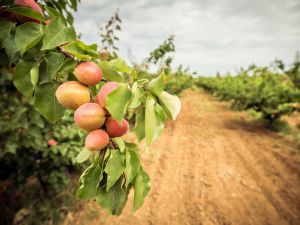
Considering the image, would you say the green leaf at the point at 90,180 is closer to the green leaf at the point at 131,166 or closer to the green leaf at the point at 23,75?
the green leaf at the point at 131,166

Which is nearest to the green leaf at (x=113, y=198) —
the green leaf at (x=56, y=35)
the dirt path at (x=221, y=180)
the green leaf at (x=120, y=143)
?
the green leaf at (x=120, y=143)

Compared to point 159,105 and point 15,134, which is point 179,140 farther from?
point 159,105

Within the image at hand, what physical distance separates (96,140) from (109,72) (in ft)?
0.78

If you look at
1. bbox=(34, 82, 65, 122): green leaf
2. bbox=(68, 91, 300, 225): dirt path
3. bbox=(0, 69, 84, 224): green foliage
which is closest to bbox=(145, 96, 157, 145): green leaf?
bbox=(34, 82, 65, 122): green leaf

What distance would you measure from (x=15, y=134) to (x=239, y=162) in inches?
158

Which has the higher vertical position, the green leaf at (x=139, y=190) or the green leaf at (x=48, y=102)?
the green leaf at (x=48, y=102)

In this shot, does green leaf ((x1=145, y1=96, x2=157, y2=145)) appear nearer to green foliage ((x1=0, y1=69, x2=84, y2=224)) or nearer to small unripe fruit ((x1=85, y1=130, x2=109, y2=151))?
small unripe fruit ((x1=85, y1=130, x2=109, y2=151))

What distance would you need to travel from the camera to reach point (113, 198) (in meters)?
0.72

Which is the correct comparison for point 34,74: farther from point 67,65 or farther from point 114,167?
point 114,167

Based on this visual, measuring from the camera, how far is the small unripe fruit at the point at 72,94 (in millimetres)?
722

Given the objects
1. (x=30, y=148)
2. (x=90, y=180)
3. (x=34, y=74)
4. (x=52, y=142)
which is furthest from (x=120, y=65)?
(x=30, y=148)

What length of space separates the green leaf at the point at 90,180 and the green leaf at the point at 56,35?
14.6 inches

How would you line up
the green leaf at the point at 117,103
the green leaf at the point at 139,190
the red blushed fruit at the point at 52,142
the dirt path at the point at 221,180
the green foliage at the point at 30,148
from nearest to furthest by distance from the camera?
the green leaf at the point at 117,103, the green leaf at the point at 139,190, the green foliage at the point at 30,148, the red blushed fruit at the point at 52,142, the dirt path at the point at 221,180

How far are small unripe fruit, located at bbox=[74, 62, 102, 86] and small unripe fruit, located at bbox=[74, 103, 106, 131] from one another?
79 mm
